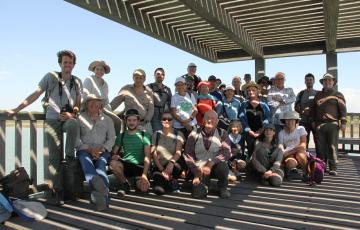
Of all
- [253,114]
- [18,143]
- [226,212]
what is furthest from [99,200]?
[253,114]

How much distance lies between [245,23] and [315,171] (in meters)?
3.37

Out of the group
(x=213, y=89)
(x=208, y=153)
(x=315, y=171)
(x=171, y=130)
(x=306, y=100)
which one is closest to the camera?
(x=208, y=153)

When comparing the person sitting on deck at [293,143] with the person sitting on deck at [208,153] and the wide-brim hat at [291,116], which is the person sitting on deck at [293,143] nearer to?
the wide-brim hat at [291,116]

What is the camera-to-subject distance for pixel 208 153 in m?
4.43

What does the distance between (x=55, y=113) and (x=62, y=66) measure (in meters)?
0.56

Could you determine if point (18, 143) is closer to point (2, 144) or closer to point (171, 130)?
point (2, 144)

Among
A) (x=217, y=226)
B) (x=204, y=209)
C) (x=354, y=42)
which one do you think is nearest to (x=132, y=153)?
(x=204, y=209)

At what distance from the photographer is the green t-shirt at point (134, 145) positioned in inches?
172

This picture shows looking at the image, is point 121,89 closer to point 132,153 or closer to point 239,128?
point 132,153

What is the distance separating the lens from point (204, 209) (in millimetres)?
3562

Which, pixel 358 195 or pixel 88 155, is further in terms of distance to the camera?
pixel 358 195

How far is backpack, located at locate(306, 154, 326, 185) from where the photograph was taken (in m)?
4.88

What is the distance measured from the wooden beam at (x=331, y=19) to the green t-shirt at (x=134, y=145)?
126 inches

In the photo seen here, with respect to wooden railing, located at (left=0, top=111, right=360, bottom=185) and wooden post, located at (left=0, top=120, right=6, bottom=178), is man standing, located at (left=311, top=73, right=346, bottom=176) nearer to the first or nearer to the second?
wooden railing, located at (left=0, top=111, right=360, bottom=185)
